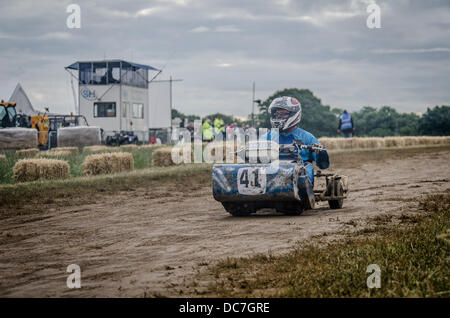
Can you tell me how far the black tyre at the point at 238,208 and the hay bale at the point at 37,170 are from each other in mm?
8006

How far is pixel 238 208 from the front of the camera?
8656mm

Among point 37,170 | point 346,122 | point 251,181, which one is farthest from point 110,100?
point 251,181

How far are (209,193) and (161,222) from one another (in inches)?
180

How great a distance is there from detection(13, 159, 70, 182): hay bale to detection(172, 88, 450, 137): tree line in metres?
46.7

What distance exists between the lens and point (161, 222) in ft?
27.6

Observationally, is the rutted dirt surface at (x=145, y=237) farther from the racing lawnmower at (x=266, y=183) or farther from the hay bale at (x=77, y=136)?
the hay bale at (x=77, y=136)

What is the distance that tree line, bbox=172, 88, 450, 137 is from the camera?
65125mm

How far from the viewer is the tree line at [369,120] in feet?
214

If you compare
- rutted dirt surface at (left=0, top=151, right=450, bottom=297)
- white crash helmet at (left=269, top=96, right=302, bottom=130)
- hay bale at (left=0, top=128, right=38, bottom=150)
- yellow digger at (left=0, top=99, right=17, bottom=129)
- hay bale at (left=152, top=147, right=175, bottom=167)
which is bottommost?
rutted dirt surface at (left=0, top=151, right=450, bottom=297)

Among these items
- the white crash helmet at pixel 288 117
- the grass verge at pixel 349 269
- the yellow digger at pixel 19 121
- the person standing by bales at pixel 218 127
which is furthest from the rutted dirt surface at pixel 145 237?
the person standing by bales at pixel 218 127

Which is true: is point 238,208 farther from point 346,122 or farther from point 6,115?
point 6,115

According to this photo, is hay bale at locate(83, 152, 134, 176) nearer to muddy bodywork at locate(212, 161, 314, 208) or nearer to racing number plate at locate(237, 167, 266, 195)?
muddy bodywork at locate(212, 161, 314, 208)

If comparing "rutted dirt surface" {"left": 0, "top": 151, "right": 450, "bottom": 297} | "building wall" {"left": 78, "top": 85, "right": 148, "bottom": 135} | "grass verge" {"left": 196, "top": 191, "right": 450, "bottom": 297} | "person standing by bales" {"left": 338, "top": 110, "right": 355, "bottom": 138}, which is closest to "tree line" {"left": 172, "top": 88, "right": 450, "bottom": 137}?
"building wall" {"left": 78, "top": 85, "right": 148, "bottom": 135}

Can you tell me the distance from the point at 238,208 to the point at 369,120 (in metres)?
80.7
